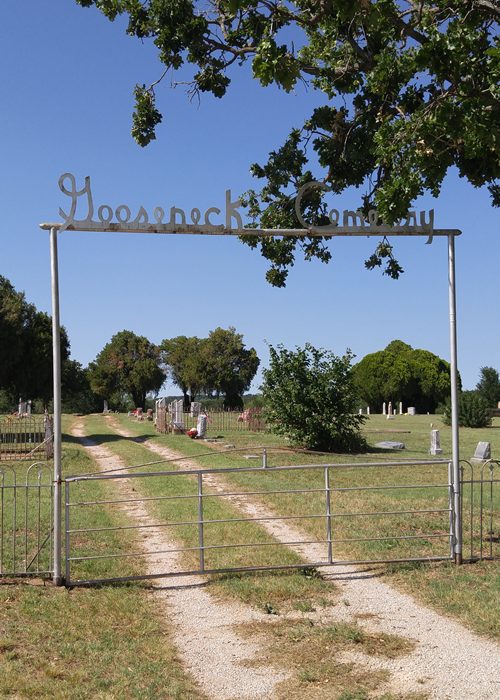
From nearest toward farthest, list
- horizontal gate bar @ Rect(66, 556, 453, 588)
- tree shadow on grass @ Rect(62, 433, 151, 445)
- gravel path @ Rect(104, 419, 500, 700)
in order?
gravel path @ Rect(104, 419, 500, 700) < horizontal gate bar @ Rect(66, 556, 453, 588) < tree shadow on grass @ Rect(62, 433, 151, 445)

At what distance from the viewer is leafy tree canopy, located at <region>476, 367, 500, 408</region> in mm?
73125

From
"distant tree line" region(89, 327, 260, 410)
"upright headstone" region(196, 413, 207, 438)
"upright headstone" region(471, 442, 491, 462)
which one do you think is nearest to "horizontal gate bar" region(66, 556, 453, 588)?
"upright headstone" region(471, 442, 491, 462)

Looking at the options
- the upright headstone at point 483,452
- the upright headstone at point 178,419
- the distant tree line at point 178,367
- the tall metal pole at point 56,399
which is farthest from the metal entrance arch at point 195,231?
the distant tree line at point 178,367

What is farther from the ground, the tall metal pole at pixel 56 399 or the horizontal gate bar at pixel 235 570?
the tall metal pole at pixel 56 399

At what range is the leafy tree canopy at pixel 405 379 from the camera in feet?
224

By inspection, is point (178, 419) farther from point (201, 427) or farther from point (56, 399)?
point (56, 399)

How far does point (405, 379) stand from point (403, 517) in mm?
56351

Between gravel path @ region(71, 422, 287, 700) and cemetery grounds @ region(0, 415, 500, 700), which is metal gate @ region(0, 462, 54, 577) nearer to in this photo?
cemetery grounds @ region(0, 415, 500, 700)

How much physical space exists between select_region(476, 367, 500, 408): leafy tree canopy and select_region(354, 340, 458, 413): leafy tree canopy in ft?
20.9

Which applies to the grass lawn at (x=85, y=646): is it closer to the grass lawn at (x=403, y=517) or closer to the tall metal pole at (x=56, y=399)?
the tall metal pole at (x=56, y=399)

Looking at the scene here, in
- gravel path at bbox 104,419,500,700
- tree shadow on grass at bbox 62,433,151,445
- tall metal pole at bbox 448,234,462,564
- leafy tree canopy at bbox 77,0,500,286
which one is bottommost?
tree shadow on grass at bbox 62,433,151,445

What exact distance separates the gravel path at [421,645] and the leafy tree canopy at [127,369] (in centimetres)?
6554

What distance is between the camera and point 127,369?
7469 cm

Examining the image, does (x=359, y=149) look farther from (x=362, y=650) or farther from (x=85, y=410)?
(x=85, y=410)
